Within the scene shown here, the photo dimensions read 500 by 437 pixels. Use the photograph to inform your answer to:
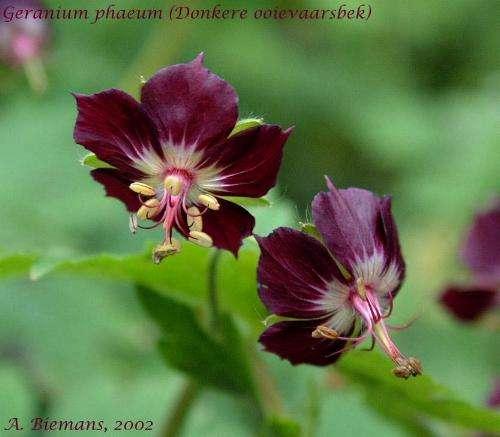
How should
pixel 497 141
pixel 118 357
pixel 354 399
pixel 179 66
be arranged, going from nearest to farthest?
pixel 179 66 → pixel 354 399 → pixel 118 357 → pixel 497 141

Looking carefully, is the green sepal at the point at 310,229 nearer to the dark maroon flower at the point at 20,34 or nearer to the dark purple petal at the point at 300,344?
the dark purple petal at the point at 300,344

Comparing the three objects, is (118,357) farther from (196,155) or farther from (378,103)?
(378,103)

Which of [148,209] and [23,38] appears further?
[23,38]

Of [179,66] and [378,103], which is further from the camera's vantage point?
[378,103]

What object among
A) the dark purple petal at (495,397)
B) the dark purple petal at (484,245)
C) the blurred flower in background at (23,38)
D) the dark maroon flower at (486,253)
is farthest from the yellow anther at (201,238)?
the blurred flower in background at (23,38)

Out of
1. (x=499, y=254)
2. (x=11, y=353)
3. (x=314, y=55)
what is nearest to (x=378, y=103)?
(x=314, y=55)

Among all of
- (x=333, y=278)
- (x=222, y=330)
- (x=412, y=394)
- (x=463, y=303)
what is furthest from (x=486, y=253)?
(x=333, y=278)

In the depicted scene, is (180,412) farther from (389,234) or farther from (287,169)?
(287,169)
